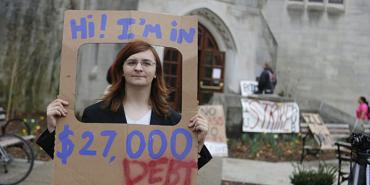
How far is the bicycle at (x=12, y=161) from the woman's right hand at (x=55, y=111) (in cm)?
425

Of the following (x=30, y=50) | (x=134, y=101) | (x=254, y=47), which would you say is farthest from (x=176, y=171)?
(x=254, y=47)

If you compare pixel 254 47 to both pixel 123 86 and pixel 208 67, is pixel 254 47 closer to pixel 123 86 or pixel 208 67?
pixel 208 67

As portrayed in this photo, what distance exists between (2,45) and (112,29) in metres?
12.1

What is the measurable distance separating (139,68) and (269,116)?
10.8 meters

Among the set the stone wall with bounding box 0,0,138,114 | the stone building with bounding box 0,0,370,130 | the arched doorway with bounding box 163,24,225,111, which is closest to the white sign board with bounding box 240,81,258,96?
the stone building with bounding box 0,0,370,130

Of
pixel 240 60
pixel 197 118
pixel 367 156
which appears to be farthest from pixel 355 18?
pixel 197 118

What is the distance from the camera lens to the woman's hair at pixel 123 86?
270cm

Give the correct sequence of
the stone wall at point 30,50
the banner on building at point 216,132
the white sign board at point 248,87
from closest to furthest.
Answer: the banner on building at point 216,132, the stone wall at point 30,50, the white sign board at point 248,87

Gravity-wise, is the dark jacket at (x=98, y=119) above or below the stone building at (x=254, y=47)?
below

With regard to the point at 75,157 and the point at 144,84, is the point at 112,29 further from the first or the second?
the point at 75,157

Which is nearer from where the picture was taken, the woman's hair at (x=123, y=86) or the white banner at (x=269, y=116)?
the woman's hair at (x=123, y=86)

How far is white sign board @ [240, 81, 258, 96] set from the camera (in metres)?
16.9

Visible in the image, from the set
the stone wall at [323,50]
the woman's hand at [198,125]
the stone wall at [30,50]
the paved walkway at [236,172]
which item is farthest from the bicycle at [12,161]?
the stone wall at [323,50]

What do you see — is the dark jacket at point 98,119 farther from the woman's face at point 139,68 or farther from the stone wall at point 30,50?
the stone wall at point 30,50
